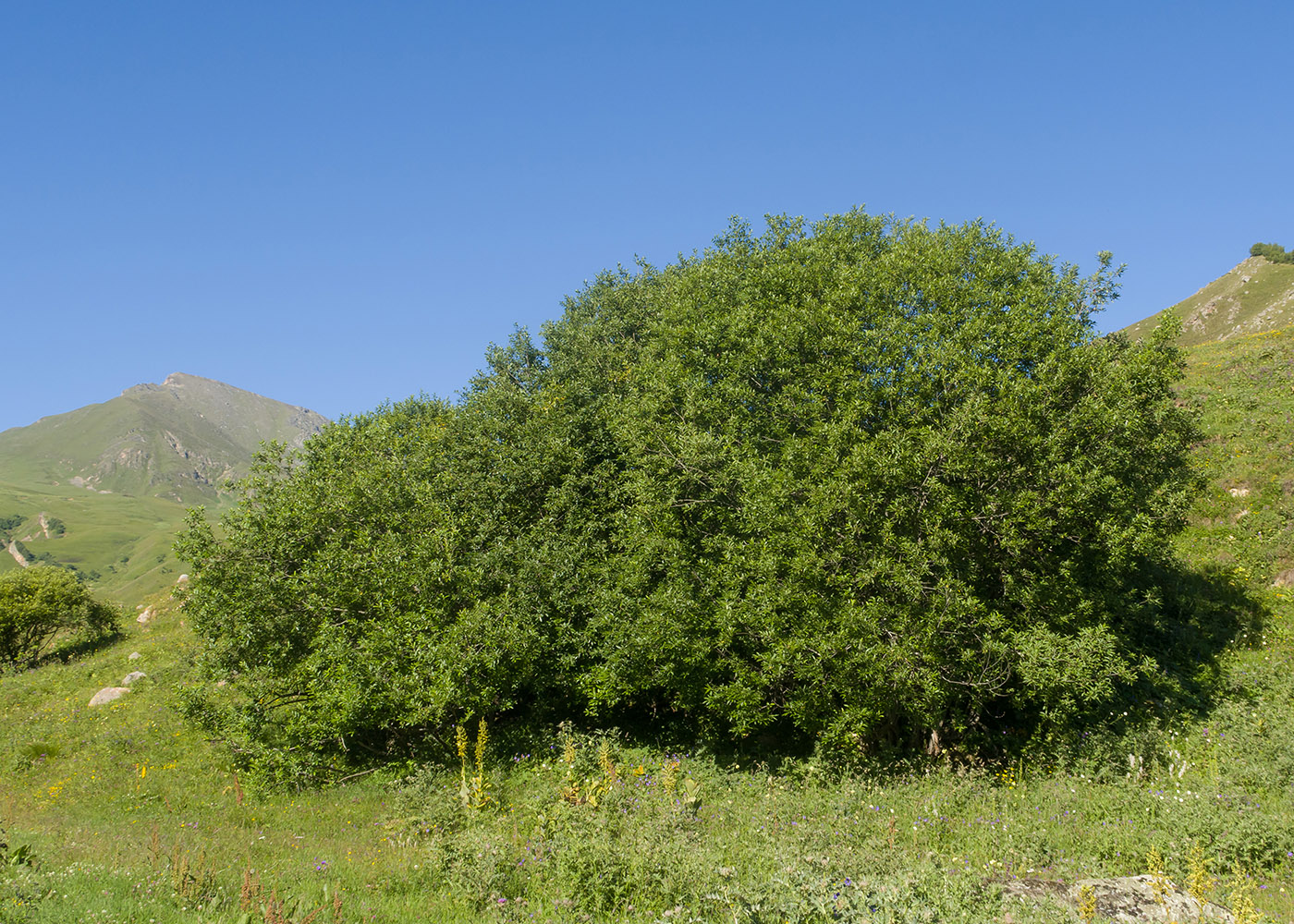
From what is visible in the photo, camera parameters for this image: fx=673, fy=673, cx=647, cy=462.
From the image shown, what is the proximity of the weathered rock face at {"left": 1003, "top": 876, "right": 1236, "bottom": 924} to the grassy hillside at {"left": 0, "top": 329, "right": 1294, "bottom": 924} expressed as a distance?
10cm

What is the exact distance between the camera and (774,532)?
16719 millimetres

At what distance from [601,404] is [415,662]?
36.6 feet

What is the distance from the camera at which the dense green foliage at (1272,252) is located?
131750 mm

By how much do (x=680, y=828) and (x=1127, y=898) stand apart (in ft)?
21.2

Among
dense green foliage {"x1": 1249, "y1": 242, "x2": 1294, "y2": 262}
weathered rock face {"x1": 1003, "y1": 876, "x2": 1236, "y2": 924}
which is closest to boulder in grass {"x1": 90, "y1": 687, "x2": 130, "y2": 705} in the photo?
weathered rock face {"x1": 1003, "y1": 876, "x2": 1236, "y2": 924}

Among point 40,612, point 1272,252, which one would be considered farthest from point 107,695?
point 1272,252

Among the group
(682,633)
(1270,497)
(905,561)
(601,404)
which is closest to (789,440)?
(905,561)

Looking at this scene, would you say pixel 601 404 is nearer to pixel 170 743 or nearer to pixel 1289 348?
pixel 170 743

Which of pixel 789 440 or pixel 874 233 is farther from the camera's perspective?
pixel 874 233

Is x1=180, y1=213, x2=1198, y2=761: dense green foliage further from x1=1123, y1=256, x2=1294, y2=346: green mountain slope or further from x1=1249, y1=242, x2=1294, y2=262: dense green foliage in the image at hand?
x1=1249, y1=242, x2=1294, y2=262: dense green foliage

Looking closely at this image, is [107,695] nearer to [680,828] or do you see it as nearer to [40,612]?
[40,612]

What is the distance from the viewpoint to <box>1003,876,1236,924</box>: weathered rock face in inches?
334

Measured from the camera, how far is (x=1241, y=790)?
12.9 metres

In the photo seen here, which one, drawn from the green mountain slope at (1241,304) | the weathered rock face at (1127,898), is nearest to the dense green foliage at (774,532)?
the weathered rock face at (1127,898)
